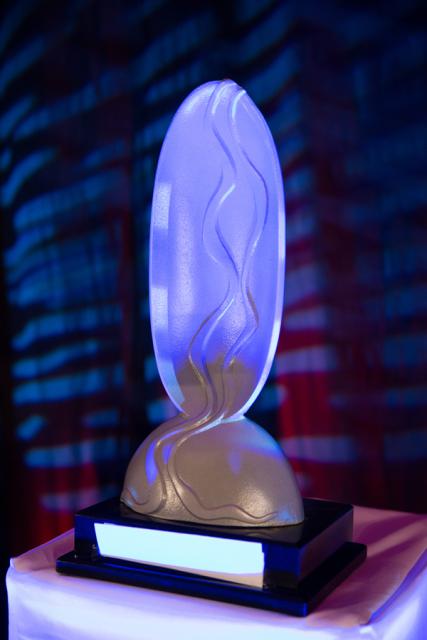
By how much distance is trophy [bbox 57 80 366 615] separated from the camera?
86 centimetres

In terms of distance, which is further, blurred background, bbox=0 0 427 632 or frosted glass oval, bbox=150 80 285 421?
blurred background, bbox=0 0 427 632

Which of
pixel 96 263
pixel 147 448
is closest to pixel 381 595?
pixel 147 448

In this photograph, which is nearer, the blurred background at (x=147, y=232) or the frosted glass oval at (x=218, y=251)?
the frosted glass oval at (x=218, y=251)

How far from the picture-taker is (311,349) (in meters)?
1.45

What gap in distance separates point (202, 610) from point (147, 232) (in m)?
0.98

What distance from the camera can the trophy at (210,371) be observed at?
0.86 m

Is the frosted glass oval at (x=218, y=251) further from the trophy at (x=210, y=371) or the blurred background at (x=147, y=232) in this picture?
the blurred background at (x=147, y=232)

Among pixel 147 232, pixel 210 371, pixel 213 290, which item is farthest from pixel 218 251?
pixel 147 232

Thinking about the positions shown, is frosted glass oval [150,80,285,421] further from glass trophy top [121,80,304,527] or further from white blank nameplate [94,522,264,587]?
white blank nameplate [94,522,264,587]

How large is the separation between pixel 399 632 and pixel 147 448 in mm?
414

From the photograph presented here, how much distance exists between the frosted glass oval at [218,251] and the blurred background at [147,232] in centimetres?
53

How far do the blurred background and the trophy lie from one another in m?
0.51

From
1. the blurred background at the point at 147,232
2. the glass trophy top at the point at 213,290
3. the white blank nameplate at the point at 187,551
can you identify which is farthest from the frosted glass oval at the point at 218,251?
the blurred background at the point at 147,232

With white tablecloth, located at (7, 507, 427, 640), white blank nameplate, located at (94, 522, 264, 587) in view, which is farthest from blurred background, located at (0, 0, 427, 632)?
white blank nameplate, located at (94, 522, 264, 587)
